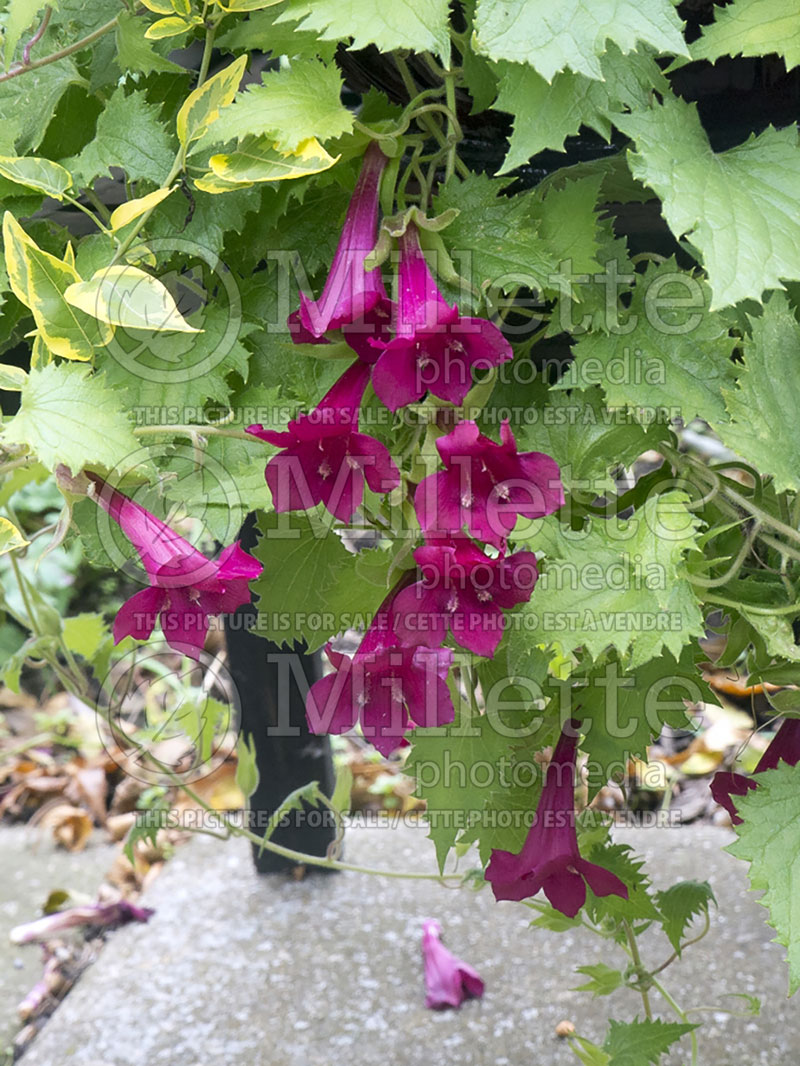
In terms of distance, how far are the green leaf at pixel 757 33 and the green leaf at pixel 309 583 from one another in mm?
338

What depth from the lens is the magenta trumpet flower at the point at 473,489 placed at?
49 centimetres

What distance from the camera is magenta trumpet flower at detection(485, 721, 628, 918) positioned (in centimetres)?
68

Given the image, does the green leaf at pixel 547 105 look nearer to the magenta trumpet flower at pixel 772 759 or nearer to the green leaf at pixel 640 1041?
the magenta trumpet flower at pixel 772 759

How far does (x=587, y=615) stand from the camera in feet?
1.76

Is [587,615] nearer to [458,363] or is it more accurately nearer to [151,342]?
[458,363]

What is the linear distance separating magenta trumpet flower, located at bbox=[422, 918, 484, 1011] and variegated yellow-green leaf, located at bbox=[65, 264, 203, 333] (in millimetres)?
980

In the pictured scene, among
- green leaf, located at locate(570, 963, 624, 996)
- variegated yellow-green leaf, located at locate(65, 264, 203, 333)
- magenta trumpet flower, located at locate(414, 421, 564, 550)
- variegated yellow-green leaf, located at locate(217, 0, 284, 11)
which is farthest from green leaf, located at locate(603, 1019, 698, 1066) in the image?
variegated yellow-green leaf, located at locate(217, 0, 284, 11)

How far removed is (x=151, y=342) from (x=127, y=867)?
1.52m

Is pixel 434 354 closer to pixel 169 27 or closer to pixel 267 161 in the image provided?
pixel 267 161

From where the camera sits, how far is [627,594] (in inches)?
21.4

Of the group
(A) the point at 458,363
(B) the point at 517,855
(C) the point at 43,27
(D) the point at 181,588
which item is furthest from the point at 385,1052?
(C) the point at 43,27

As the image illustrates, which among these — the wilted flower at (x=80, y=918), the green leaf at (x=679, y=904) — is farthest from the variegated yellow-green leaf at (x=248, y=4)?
the wilted flower at (x=80, y=918)

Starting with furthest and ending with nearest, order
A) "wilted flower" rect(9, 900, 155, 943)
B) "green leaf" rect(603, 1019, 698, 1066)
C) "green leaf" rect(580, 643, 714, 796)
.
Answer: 1. "wilted flower" rect(9, 900, 155, 943)
2. "green leaf" rect(603, 1019, 698, 1066)
3. "green leaf" rect(580, 643, 714, 796)

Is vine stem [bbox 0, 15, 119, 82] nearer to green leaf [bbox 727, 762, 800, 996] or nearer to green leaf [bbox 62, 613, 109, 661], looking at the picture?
green leaf [bbox 727, 762, 800, 996]
